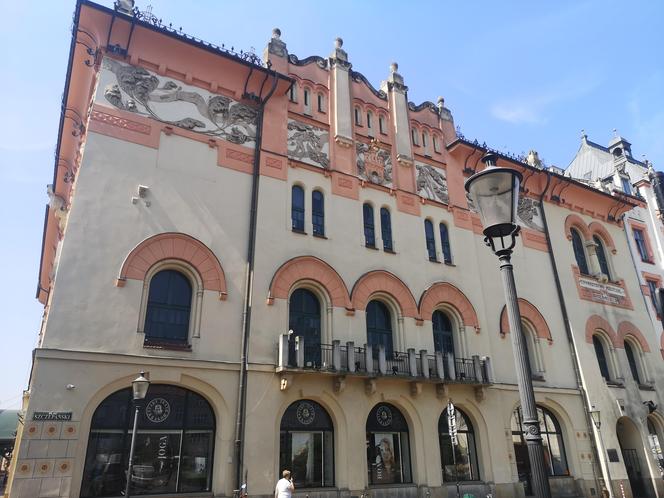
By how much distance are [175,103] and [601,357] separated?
23.8 m

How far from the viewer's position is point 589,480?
69.2ft

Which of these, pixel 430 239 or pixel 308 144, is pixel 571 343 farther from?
pixel 308 144

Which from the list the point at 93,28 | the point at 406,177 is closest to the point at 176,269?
the point at 93,28

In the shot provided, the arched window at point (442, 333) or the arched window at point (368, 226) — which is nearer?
the arched window at point (442, 333)

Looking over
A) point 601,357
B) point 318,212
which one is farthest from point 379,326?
point 601,357

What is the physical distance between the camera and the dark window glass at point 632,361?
26095mm

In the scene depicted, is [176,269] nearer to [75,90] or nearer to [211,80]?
[211,80]

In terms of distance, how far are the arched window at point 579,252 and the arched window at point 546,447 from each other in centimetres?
921

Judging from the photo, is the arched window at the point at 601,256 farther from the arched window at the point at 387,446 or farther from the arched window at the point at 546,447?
the arched window at the point at 387,446

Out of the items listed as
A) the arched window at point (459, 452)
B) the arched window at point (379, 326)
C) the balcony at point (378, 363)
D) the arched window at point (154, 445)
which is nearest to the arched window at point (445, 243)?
the arched window at point (379, 326)

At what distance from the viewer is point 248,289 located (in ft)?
54.0

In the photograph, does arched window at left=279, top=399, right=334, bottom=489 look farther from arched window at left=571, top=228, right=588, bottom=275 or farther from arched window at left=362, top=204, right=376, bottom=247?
arched window at left=571, top=228, right=588, bottom=275

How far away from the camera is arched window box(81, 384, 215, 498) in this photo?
13094mm

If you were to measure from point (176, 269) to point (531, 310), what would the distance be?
16570mm
